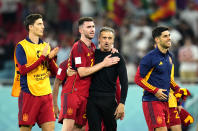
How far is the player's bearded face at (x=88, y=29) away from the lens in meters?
7.85

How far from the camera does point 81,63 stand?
763 centimetres

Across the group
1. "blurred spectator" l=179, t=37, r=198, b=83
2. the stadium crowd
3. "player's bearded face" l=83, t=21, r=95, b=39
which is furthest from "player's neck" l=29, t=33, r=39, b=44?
"blurred spectator" l=179, t=37, r=198, b=83

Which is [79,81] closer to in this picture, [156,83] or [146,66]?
[146,66]

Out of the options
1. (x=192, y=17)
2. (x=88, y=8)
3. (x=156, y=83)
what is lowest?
(x=156, y=83)

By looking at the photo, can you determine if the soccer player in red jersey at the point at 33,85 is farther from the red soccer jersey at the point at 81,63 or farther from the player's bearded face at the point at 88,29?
the player's bearded face at the point at 88,29

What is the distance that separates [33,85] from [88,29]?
1280 millimetres

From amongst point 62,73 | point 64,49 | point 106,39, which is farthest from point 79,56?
point 64,49

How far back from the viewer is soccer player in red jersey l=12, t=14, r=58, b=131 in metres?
8.03

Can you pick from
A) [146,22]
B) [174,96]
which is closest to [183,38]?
[146,22]

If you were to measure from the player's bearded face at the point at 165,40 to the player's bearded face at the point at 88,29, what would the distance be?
1252 millimetres

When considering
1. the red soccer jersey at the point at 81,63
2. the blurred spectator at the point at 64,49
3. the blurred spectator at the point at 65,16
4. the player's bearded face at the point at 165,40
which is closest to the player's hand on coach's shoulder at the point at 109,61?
the red soccer jersey at the point at 81,63

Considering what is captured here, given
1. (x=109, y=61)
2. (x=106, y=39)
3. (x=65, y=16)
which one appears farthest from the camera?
(x=65, y=16)

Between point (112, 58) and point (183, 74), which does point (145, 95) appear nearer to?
point (112, 58)

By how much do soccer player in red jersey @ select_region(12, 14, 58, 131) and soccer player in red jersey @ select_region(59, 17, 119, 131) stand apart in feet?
1.16
